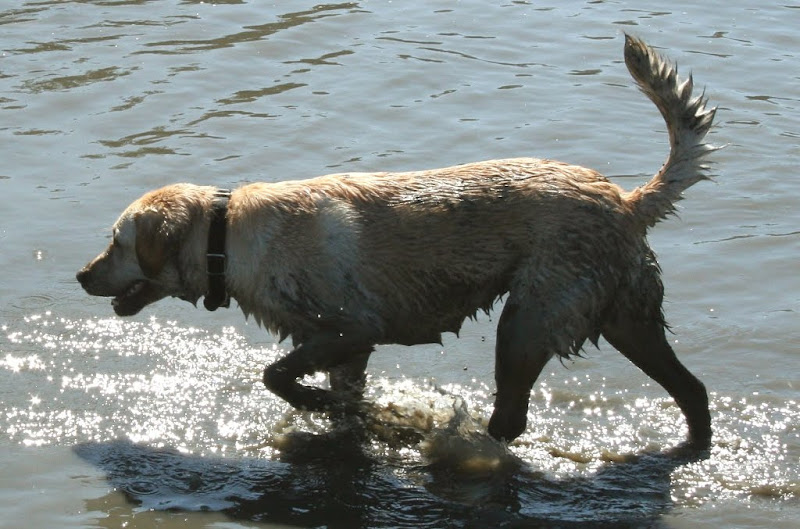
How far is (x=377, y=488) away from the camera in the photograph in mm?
6820

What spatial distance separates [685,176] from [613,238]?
52cm

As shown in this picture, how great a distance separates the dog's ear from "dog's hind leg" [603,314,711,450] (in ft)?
7.64

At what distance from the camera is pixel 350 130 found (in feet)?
37.8

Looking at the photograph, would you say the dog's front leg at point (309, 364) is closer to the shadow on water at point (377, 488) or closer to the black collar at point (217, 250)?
the shadow on water at point (377, 488)

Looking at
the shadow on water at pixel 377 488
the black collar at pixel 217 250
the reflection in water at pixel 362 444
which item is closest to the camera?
the shadow on water at pixel 377 488

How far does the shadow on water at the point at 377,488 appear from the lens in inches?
256

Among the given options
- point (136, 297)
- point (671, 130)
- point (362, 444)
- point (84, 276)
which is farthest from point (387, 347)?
point (671, 130)

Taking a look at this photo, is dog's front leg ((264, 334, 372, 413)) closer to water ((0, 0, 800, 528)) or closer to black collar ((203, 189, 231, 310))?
water ((0, 0, 800, 528))

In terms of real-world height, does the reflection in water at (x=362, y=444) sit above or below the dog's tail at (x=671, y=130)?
below

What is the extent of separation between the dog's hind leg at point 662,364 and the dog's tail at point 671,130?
0.56 m

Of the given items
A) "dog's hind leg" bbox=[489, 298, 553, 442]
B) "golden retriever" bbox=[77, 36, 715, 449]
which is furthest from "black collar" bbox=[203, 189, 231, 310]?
"dog's hind leg" bbox=[489, 298, 553, 442]

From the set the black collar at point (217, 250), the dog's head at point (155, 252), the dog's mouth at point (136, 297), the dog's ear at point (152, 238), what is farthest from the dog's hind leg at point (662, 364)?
the dog's mouth at point (136, 297)

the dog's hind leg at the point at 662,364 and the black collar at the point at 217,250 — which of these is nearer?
the dog's hind leg at the point at 662,364

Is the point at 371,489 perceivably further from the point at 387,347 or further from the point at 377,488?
the point at 387,347
